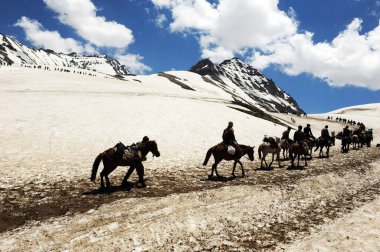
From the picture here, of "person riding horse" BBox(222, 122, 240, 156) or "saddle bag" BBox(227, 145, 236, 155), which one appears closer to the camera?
"saddle bag" BBox(227, 145, 236, 155)

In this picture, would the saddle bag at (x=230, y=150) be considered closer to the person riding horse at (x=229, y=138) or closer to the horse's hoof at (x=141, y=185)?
the person riding horse at (x=229, y=138)

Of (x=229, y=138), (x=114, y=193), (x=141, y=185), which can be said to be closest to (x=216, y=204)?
(x=141, y=185)

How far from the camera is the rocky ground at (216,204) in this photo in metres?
10.3

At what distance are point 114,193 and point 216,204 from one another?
Answer: 446 centimetres

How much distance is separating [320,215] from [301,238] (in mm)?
2514

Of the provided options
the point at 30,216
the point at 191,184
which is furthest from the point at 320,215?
the point at 30,216

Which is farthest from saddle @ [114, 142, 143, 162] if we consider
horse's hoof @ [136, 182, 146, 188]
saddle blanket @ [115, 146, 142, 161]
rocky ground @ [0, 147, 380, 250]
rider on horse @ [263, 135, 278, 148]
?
rider on horse @ [263, 135, 278, 148]

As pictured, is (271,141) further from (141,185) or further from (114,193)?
(114,193)

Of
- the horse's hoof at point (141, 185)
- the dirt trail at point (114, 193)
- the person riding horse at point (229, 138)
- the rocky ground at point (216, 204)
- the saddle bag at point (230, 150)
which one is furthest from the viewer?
the person riding horse at point (229, 138)

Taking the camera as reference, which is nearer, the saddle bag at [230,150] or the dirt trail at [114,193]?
the dirt trail at [114,193]

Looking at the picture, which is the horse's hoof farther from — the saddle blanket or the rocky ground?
the saddle blanket

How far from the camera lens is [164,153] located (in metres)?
25.0

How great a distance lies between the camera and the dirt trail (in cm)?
1178

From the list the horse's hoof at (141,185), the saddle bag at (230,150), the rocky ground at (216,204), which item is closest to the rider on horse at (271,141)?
the rocky ground at (216,204)
